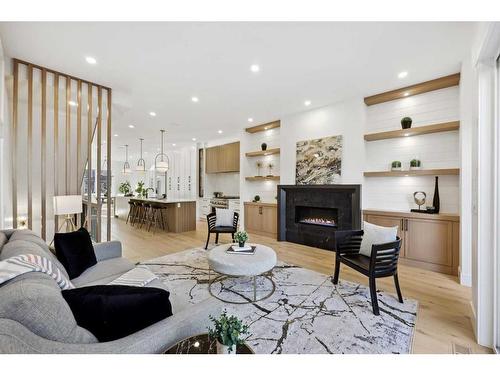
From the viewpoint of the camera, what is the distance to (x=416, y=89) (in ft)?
11.9

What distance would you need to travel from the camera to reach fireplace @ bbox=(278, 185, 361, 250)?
4238mm

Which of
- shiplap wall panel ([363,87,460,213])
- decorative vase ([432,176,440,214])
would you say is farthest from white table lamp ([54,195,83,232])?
decorative vase ([432,176,440,214])

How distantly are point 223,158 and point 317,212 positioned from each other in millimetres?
3962

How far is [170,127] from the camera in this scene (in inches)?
250

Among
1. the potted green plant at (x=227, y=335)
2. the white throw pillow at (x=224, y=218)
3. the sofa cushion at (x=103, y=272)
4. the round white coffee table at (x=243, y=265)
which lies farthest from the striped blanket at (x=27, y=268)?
the white throw pillow at (x=224, y=218)

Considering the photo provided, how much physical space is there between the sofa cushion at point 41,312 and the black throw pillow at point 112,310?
2.3 inches

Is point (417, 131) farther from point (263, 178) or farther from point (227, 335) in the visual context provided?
point (227, 335)

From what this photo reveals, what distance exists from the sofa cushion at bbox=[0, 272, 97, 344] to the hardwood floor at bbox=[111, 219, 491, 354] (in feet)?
7.47

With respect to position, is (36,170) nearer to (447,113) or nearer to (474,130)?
(474,130)

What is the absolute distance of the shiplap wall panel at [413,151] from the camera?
353 cm

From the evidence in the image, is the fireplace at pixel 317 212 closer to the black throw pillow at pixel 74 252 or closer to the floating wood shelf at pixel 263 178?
the floating wood shelf at pixel 263 178

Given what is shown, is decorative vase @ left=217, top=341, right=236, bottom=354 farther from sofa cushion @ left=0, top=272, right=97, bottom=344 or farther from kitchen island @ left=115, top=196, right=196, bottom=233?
kitchen island @ left=115, top=196, right=196, bottom=233

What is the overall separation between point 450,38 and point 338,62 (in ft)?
3.70
